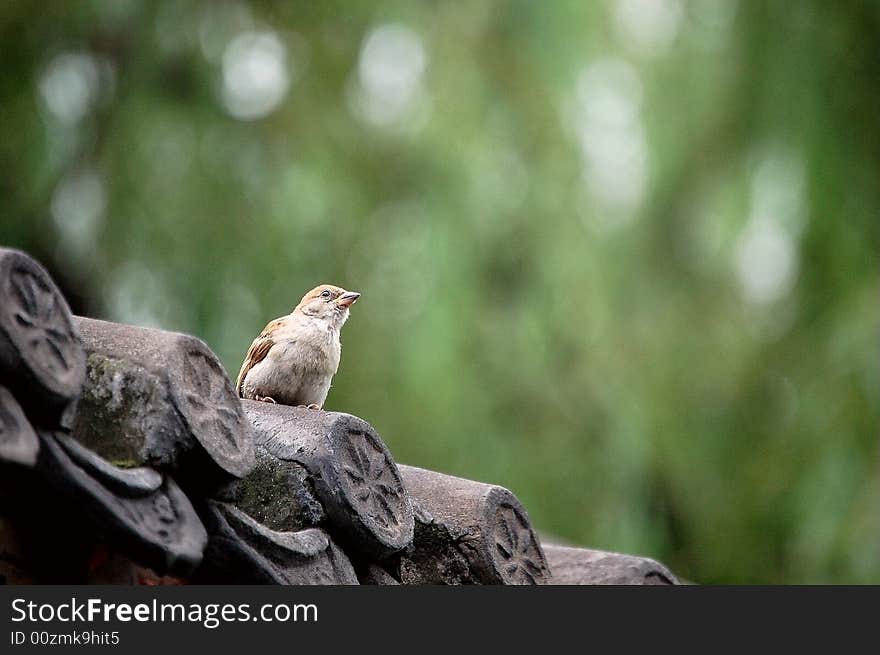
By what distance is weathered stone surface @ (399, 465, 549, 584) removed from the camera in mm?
2812

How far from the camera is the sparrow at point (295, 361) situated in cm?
344

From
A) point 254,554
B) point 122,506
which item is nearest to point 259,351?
point 254,554

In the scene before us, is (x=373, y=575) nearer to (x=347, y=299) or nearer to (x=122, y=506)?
(x=122, y=506)

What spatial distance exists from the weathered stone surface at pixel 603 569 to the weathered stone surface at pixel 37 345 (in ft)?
5.64

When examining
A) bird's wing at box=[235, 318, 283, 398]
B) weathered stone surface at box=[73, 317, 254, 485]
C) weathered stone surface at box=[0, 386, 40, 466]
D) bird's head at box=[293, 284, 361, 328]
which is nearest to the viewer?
weathered stone surface at box=[0, 386, 40, 466]

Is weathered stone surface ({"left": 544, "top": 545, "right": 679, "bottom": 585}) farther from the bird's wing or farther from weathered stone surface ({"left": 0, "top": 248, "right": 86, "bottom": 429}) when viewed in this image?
weathered stone surface ({"left": 0, "top": 248, "right": 86, "bottom": 429})

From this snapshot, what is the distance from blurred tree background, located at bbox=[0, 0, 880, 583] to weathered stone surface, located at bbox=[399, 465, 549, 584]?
12.8ft

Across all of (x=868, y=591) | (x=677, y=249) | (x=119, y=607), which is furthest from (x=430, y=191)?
(x=119, y=607)

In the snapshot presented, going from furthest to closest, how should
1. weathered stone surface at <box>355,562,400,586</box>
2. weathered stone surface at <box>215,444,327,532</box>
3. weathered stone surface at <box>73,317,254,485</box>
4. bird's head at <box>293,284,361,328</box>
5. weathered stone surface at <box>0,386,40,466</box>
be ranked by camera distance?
1. bird's head at <box>293,284,361,328</box>
2. weathered stone surface at <box>355,562,400,586</box>
3. weathered stone surface at <box>215,444,327,532</box>
4. weathered stone surface at <box>73,317,254,485</box>
5. weathered stone surface at <box>0,386,40,466</box>

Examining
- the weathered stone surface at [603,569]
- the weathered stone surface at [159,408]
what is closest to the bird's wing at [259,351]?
the weathered stone surface at [603,569]

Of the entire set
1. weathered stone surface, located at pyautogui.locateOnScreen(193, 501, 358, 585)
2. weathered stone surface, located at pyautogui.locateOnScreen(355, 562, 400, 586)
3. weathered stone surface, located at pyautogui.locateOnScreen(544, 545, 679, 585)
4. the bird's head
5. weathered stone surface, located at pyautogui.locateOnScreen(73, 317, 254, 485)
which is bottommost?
weathered stone surface, located at pyautogui.locateOnScreen(544, 545, 679, 585)

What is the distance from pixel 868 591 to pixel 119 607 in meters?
1.47

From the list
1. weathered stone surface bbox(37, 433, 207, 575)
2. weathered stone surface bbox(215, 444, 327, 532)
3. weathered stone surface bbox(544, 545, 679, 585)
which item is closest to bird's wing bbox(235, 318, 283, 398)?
weathered stone surface bbox(544, 545, 679, 585)

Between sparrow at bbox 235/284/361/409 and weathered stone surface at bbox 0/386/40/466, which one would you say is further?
sparrow at bbox 235/284/361/409
